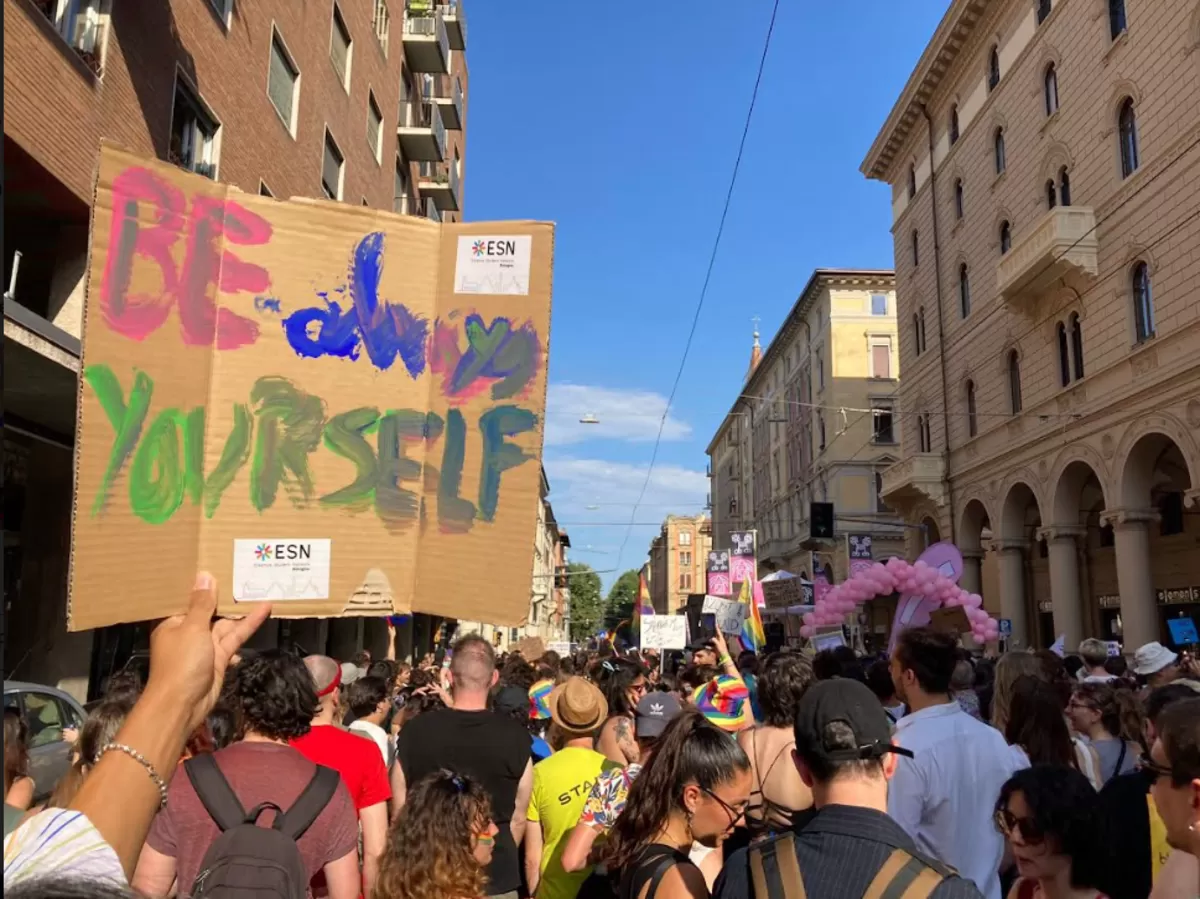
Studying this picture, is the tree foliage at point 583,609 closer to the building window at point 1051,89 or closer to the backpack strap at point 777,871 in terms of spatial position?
the building window at point 1051,89

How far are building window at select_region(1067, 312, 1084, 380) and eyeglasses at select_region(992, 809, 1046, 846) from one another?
22550 mm

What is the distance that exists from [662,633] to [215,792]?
17.5m

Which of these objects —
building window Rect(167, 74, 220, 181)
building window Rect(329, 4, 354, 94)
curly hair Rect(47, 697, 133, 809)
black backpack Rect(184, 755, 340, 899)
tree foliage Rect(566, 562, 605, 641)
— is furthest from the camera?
tree foliage Rect(566, 562, 605, 641)

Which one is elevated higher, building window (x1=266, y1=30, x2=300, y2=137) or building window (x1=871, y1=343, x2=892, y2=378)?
building window (x1=871, y1=343, x2=892, y2=378)

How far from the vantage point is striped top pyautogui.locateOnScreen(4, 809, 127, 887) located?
1163 millimetres

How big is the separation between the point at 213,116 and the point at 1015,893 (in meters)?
14.1

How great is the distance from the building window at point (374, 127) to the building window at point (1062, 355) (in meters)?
18.0

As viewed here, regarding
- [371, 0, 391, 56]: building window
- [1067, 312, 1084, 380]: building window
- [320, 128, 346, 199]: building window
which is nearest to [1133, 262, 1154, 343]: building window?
[1067, 312, 1084, 380]: building window

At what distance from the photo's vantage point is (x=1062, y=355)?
77.9 ft

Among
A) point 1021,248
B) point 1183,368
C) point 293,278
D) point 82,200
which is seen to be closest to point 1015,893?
point 293,278

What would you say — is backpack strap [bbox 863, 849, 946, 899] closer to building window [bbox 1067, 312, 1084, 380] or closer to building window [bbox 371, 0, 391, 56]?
building window [bbox 1067, 312, 1084, 380]

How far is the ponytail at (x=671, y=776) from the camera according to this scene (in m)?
3.04

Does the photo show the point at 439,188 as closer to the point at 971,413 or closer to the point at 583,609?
the point at 971,413

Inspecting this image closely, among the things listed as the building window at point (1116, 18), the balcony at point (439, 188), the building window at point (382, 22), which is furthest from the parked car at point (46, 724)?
the balcony at point (439, 188)
